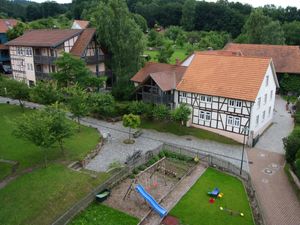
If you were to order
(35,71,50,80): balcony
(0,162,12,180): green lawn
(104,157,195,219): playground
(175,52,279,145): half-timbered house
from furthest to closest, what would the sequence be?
(35,71,50,80): balcony, (175,52,279,145): half-timbered house, (0,162,12,180): green lawn, (104,157,195,219): playground

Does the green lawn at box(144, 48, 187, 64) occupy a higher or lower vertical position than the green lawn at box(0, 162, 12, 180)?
higher

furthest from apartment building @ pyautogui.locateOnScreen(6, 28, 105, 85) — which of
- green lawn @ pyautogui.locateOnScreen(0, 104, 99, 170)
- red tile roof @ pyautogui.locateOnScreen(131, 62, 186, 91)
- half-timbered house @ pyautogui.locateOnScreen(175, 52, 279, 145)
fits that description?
half-timbered house @ pyautogui.locateOnScreen(175, 52, 279, 145)

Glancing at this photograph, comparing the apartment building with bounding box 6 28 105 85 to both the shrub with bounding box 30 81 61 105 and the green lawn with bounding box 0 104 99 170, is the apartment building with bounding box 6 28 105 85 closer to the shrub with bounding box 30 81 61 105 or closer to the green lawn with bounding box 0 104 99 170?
the shrub with bounding box 30 81 61 105

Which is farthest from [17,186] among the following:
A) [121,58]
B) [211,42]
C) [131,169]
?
[211,42]

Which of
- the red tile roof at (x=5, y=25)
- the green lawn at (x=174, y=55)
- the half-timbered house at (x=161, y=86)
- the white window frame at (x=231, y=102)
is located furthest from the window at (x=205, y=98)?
the red tile roof at (x=5, y=25)

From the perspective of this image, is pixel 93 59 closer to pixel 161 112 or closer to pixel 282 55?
pixel 161 112

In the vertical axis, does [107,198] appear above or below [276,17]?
below

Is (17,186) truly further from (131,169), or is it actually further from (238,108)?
(238,108)
